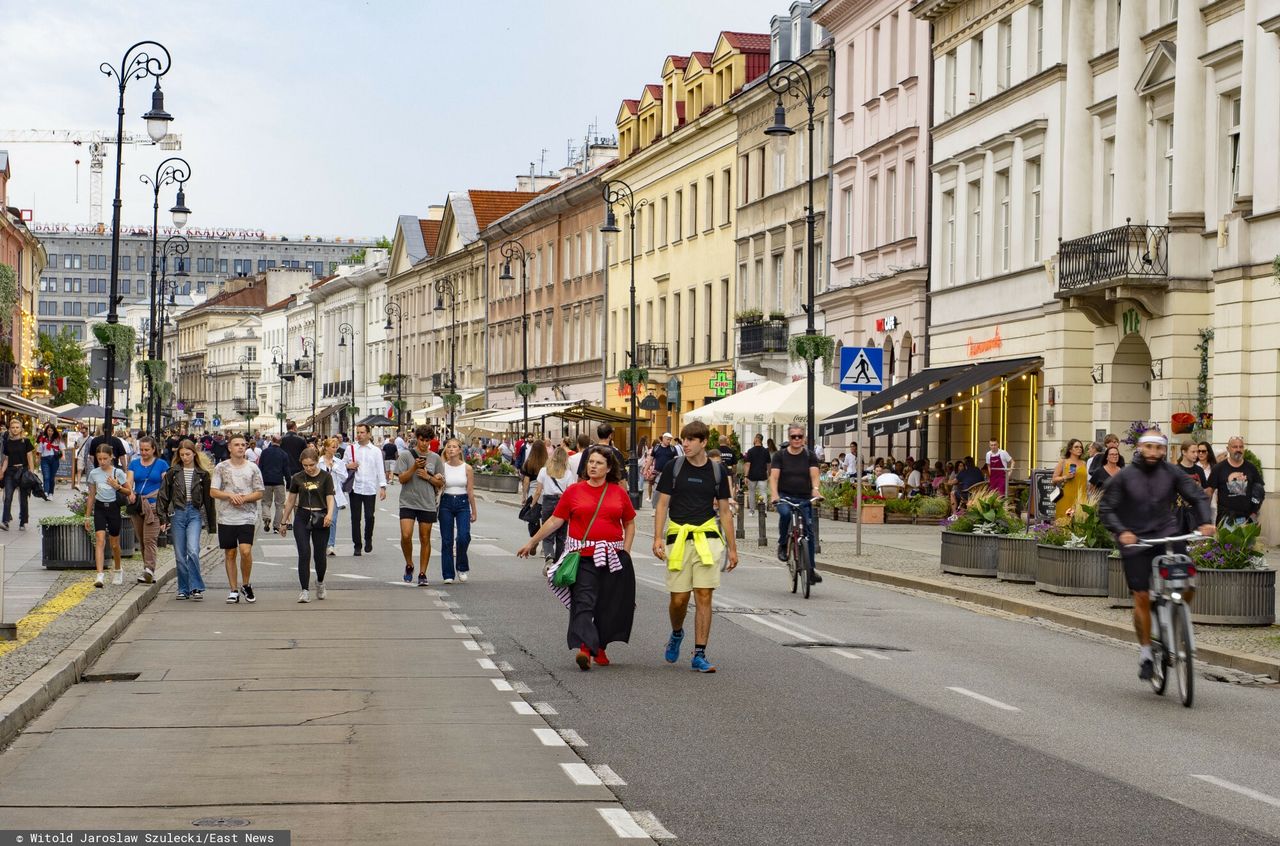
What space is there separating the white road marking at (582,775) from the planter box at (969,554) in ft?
48.4

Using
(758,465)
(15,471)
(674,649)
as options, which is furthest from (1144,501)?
(15,471)

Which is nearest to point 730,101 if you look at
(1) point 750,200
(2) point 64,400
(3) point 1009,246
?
(1) point 750,200

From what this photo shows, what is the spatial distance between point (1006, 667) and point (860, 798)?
635cm

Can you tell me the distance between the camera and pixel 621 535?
14992 mm

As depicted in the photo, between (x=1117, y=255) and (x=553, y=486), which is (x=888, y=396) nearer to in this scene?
(x=1117, y=255)

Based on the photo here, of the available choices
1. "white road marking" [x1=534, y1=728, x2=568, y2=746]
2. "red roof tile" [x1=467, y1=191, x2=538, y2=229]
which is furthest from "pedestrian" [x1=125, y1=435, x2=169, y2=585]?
"red roof tile" [x1=467, y1=191, x2=538, y2=229]

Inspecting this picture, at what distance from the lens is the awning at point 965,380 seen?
3947cm

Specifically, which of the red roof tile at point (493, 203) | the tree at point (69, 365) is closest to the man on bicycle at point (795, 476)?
the red roof tile at point (493, 203)

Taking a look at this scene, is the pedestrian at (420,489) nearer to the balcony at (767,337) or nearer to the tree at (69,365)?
the balcony at (767,337)

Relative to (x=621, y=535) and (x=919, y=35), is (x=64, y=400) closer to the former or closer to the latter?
(x=919, y=35)

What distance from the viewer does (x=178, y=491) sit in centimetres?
2100

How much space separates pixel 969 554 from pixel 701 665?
10559 millimetres

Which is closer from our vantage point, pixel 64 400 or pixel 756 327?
pixel 756 327

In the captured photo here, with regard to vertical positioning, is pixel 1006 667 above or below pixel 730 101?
below
